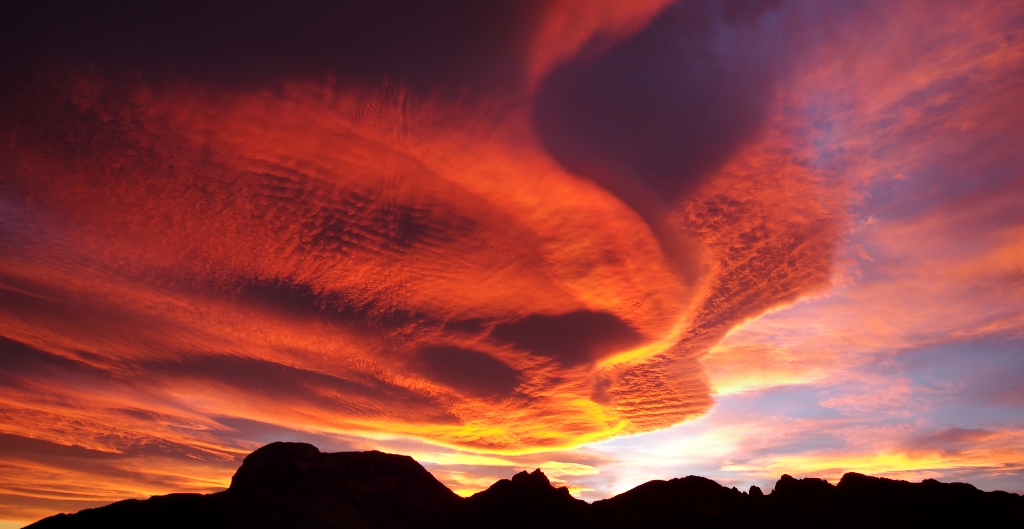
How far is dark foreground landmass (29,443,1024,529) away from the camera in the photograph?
9394cm

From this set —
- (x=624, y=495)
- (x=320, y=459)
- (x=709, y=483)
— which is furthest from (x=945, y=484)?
(x=320, y=459)

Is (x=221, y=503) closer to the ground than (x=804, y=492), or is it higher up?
closer to the ground

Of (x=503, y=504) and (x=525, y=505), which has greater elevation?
(x=525, y=505)

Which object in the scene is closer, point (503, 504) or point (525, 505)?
point (525, 505)

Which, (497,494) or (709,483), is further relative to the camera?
(497,494)

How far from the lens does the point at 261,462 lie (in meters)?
115

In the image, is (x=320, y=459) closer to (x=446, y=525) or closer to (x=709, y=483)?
(x=446, y=525)

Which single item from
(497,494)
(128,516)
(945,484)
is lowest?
(128,516)

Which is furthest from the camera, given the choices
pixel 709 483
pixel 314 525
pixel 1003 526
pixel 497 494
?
pixel 497 494

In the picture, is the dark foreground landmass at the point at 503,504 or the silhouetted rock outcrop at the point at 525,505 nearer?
the dark foreground landmass at the point at 503,504

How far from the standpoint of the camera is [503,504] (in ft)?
373

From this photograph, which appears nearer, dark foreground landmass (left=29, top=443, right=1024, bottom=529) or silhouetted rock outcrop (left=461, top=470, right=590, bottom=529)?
dark foreground landmass (left=29, top=443, right=1024, bottom=529)

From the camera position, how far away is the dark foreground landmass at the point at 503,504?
308 ft

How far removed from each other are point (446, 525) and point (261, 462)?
4450 cm
